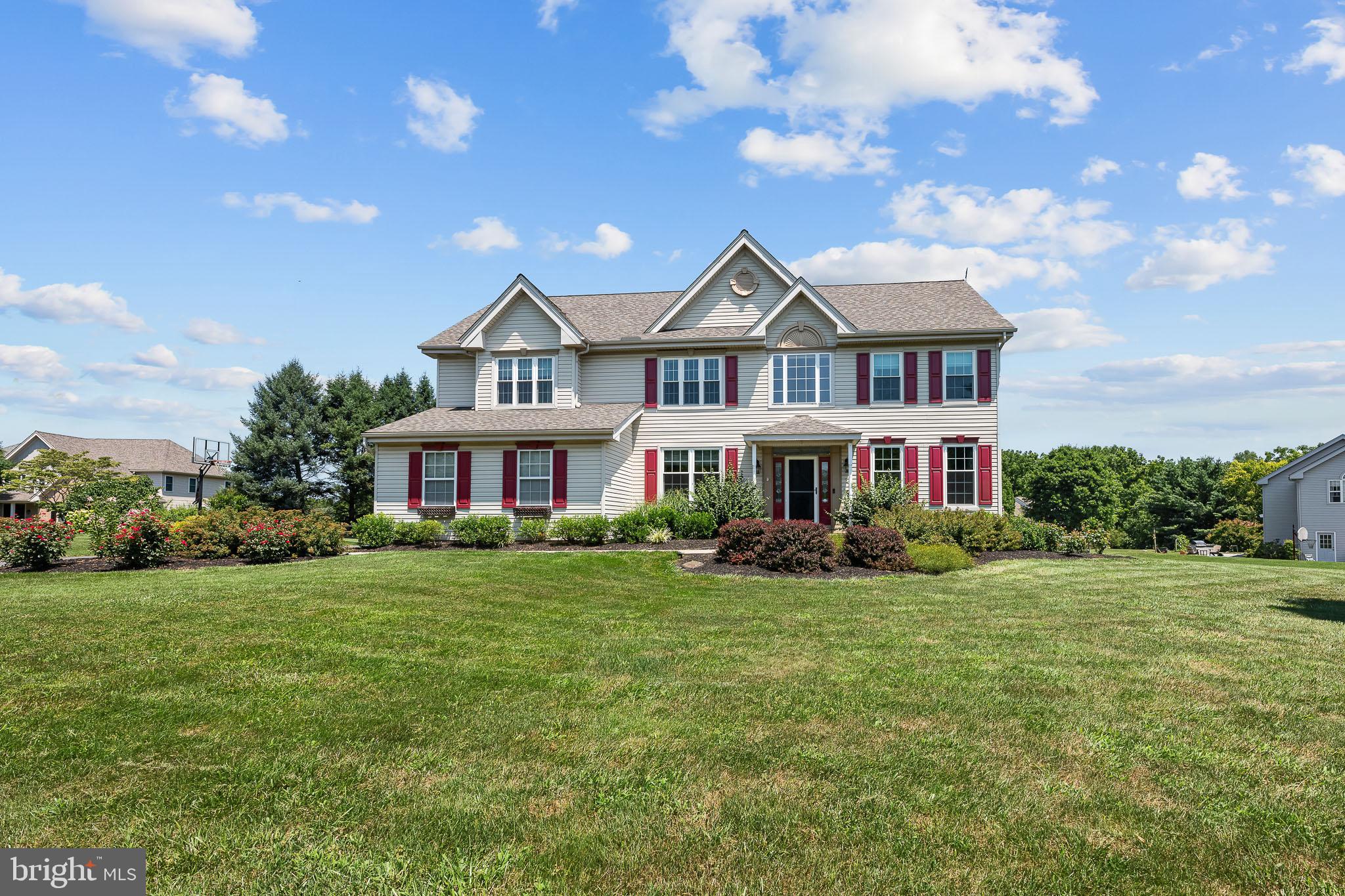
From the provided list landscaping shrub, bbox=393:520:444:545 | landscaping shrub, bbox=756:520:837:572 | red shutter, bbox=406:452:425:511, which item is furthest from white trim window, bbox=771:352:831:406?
red shutter, bbox=406:452:425:511

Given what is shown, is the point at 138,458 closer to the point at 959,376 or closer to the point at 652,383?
the point at 652,383

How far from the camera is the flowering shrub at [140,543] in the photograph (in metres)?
15.7

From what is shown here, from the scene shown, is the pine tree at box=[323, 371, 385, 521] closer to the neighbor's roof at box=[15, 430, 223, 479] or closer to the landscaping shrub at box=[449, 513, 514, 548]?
the landscaping shrub at box=[449, 513, 514, 548]

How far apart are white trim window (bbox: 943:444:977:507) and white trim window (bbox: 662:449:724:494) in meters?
6.89

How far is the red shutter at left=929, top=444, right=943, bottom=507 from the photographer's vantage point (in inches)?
914

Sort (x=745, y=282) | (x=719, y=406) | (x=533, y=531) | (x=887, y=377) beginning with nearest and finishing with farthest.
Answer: (x=533, y=531) → (x=887, y=377) → (x=719, y=406) → (x=745, y=282)

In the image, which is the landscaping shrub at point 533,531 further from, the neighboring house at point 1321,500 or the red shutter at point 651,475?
the neighboring house at point 1321,500

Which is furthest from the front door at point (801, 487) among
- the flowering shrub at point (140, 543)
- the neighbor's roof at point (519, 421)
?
the flowering shrub at point (140, 543)

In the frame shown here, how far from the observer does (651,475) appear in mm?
24406

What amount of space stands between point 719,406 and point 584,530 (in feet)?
20.5

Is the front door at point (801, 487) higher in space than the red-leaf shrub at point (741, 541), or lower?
higher

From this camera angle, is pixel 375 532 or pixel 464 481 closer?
pixel 375 532

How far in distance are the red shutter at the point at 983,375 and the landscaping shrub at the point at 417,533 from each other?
16616mm

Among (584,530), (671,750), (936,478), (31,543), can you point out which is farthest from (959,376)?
(31,543)
